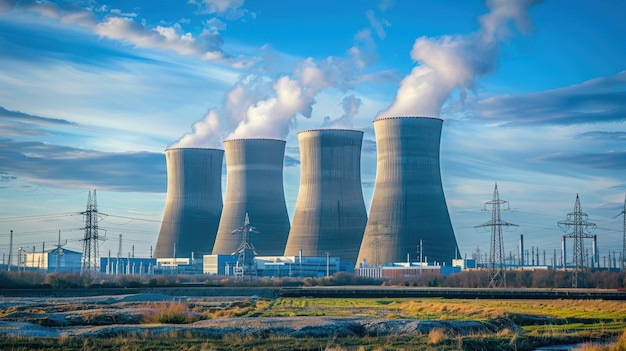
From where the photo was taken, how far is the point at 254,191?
4853 centimetres

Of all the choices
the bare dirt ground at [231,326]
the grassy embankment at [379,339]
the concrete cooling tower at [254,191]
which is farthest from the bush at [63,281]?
the bare dirt ground at [231,326]

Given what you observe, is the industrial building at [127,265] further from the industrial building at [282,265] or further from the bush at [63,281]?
the bush at [63,281]

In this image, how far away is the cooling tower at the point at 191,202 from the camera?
5103 centimetres

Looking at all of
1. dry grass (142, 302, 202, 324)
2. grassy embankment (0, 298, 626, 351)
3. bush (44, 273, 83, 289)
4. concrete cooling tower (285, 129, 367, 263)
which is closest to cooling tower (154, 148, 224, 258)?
concrete cooling tower (285, 129, 367, 263)

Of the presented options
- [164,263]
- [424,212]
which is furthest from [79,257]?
[424,212]

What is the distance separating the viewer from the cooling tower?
51.0m

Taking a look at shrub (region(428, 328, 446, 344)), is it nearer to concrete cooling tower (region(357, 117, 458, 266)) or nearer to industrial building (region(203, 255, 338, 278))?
concrete cooling tower (region(357, 117, 458, 266))

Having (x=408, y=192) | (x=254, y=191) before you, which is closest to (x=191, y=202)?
(x=254, y=191)

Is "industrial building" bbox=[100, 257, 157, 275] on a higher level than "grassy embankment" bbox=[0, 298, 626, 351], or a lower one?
higher

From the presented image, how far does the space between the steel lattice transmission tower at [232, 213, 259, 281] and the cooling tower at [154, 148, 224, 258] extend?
3262 millimetres

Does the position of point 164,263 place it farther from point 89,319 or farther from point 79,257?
point 89,319

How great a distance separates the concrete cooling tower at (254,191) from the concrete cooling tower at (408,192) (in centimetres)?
768

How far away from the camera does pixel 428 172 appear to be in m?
Answer: 41.1

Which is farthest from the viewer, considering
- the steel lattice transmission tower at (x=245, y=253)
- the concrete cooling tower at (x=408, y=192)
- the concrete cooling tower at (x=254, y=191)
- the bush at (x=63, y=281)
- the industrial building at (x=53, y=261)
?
the industrial building at (x=53, y=261)
